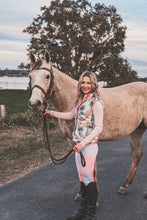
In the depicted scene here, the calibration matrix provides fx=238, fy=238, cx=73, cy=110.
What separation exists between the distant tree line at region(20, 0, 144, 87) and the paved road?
20.4 metres

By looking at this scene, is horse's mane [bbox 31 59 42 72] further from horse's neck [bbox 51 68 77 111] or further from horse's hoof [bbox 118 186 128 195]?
horse's hoof [bbox 118 186 128 195]

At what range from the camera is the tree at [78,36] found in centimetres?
2609

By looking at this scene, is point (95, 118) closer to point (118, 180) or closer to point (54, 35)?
point (118, 180)

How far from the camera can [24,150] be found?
24.7ft

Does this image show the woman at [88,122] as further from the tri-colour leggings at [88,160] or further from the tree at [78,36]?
the tree at [78,36]

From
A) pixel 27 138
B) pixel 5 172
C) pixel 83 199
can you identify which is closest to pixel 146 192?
pixel 83 199

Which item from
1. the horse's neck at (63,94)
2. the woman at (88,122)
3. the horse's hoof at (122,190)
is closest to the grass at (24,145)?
the horse's hoof at (122,190)

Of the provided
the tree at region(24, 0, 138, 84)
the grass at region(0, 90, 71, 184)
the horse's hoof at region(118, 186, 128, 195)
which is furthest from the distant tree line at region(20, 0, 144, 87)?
the horse's hoof at region(118, 186, 128, 195)

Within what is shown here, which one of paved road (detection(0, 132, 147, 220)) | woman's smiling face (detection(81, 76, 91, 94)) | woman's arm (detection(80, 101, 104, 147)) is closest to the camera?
woman's arm (detection(80, 101, 104, 147))

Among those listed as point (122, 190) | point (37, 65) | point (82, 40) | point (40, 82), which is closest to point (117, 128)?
point (122, 190)

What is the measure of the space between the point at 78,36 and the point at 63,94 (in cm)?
2422

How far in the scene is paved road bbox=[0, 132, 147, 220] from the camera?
3.70 meters

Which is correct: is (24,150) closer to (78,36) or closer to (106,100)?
(106,100)

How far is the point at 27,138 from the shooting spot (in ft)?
29.7
